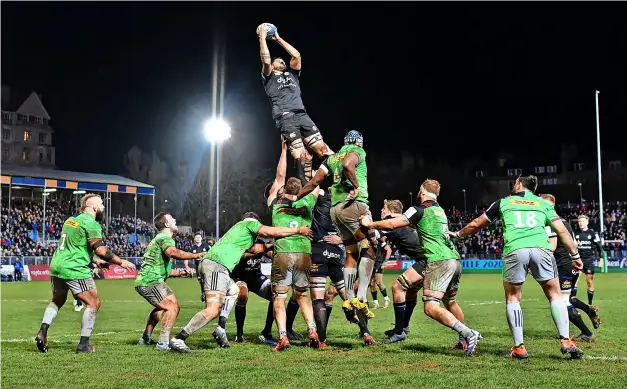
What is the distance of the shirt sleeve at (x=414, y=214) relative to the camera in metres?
10.9

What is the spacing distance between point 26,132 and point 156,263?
98220 mm

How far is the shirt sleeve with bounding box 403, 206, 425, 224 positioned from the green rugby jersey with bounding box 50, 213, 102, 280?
5.05 meters

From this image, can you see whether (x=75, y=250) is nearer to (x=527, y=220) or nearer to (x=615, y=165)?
(x=527, y=220)

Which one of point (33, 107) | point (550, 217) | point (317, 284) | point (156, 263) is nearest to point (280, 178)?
point (317, 284)

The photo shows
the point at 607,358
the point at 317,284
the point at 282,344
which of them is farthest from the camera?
the point at 317,284

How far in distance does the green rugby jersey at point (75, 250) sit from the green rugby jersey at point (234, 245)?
196 cm

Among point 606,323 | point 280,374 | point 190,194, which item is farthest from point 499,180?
point 280,374

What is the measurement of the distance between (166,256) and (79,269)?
1.43m

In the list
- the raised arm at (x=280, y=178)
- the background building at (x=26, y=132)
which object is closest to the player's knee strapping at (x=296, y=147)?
the raised arm at (x=280, y=178)

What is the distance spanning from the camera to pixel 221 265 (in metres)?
11.7

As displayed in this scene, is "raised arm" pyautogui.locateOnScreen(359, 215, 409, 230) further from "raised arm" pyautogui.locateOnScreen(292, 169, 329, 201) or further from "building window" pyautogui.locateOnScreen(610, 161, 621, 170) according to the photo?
"building window" pyautogui.locateOnScreen(610, 161, 621, 170)

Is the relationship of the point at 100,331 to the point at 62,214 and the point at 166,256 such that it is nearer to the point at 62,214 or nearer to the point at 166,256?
the point at 166,256

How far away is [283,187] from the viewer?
41.4 ft

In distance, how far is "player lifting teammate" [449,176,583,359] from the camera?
402 inches
